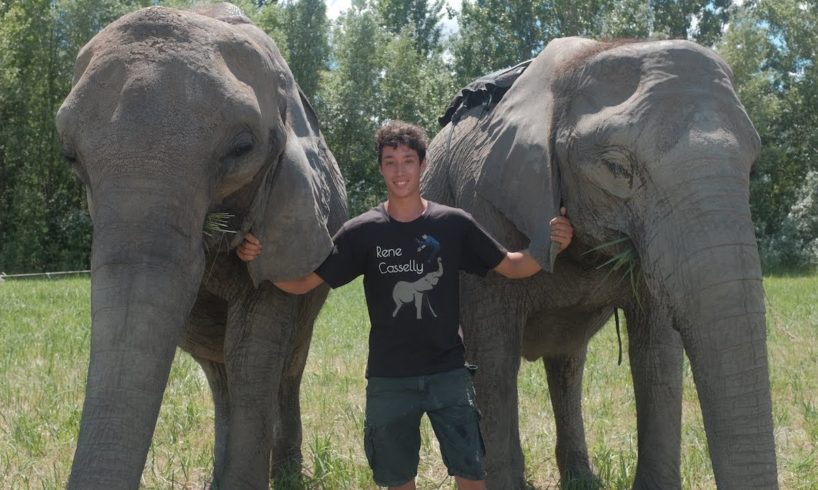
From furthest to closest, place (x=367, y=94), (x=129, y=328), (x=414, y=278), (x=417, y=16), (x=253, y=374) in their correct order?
1. (x=417, y=16)
2. (x=367, y=94)
3. (x=253, y=374)
4. (x=414, y=278)
5. (x=129, y=328)

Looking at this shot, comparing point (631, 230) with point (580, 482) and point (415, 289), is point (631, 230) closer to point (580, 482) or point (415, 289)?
point (415, 289)

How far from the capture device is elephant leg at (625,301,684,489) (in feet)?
19.0

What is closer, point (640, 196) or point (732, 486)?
point (732, 486)

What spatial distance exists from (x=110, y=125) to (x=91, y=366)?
97 centimetres

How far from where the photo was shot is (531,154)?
5188 mm

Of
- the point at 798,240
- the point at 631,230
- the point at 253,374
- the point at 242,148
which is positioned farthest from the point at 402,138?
the point at 798,240

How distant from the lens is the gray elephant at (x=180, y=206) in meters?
3.72

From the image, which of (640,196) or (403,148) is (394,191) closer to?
(403,148)

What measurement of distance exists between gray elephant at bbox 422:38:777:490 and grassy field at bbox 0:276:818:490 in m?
0.83

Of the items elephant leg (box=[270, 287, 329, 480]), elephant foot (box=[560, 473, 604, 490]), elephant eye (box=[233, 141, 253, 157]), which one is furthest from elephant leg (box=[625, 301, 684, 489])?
elephant eye (box=[233, 141, 253, 157])

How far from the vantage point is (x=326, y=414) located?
8.70m

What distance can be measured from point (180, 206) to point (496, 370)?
2.34 m

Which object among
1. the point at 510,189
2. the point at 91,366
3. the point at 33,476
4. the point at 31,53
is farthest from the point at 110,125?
the point at 31,53

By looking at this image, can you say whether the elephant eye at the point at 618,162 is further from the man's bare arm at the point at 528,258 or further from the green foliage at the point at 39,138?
the green foliage at the point at 39,138
